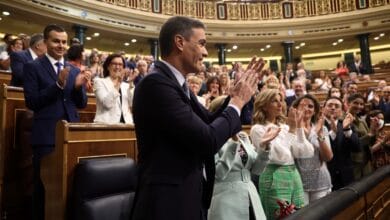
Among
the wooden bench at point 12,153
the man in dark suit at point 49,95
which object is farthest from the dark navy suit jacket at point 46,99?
the wooden bench at point 12,153

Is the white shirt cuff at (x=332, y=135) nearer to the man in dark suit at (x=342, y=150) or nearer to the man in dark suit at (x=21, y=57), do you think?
the man in dark suit at (x=342, y=150)

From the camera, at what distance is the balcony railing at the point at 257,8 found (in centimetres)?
1002

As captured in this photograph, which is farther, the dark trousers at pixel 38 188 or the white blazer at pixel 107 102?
the white blazer at pixel 107 102

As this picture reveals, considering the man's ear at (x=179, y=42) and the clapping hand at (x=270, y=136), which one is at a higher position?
the man's ear at (x=179, y=42)

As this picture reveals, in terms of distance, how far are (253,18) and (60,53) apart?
9.71m

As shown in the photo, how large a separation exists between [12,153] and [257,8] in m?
9.97

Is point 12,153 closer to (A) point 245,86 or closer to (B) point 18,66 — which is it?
(B) point 18,66

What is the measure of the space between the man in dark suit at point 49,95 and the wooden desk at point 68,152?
0.19 m

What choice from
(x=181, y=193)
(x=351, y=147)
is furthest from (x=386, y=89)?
(x=181, y=193)

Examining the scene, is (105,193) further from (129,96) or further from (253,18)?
(253,18)

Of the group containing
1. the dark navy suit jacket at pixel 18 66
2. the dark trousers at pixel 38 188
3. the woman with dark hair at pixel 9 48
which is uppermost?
the woman with dark hair at pixel 9 48

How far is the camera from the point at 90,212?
1.18 metres

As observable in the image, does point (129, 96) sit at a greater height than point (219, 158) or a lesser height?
greater

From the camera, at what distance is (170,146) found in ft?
2.81
